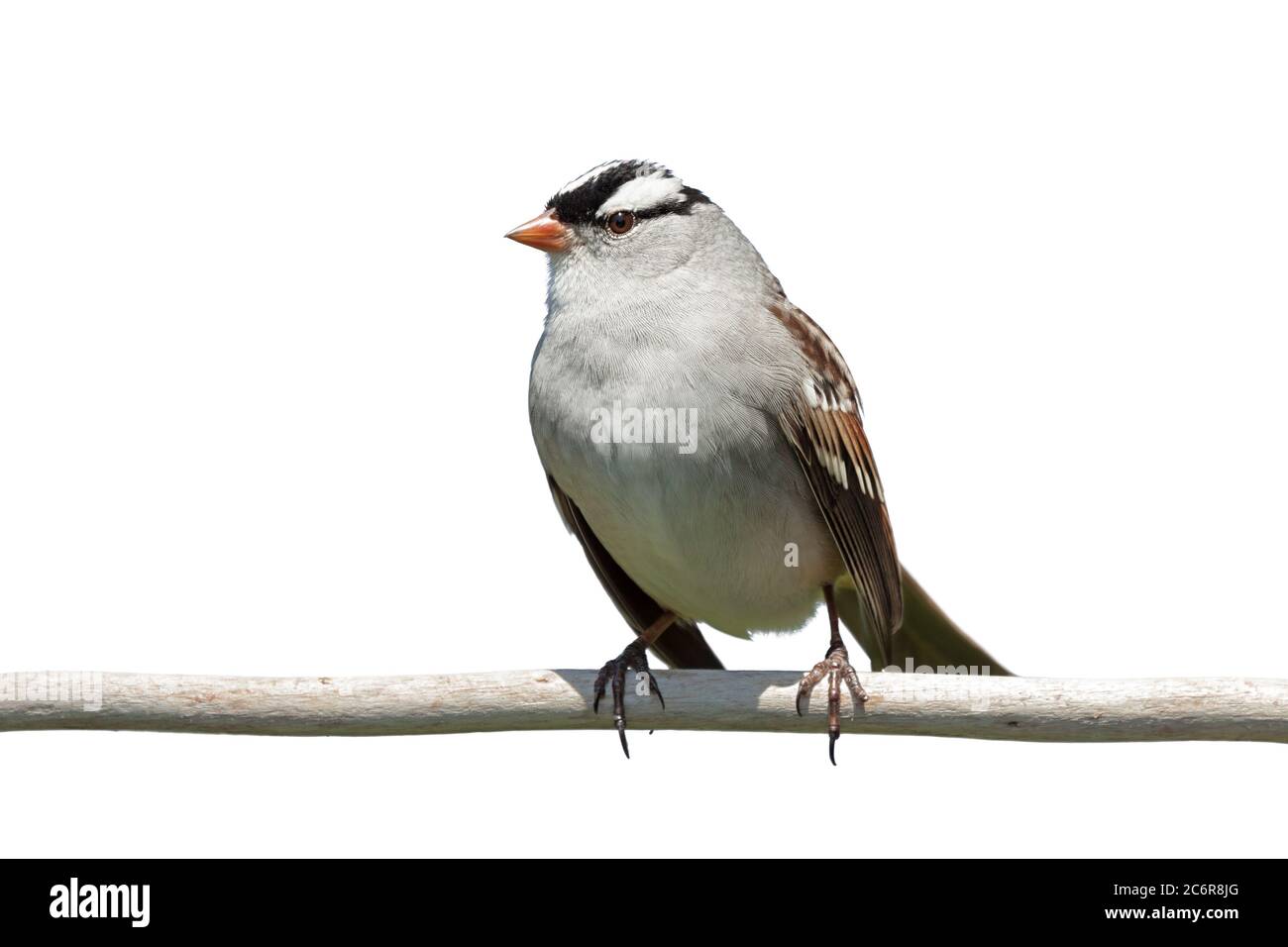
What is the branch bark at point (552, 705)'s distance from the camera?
5238 mm

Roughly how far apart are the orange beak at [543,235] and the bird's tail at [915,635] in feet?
6.42

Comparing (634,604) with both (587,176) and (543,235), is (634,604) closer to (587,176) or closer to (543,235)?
(543,235)

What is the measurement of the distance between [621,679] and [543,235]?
1.83m

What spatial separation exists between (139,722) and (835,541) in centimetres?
282

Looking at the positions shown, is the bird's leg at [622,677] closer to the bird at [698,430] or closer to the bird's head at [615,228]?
the bird at [698,430]

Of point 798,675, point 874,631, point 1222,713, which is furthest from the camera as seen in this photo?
point 874,631

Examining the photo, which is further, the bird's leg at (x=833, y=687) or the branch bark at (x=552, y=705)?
the bird's leg at (x=833, y=687)

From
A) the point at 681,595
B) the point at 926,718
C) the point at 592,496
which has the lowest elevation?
the point at 926,718

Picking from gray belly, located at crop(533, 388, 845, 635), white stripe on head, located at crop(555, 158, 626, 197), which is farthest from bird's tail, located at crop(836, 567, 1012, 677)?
white stripe on head, located at crop(555, 158, 626, 197)

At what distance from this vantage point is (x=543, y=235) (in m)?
5.81

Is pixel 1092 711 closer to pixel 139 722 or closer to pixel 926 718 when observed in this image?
pixel 926 718

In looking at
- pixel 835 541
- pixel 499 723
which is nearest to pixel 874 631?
pixel 835 541

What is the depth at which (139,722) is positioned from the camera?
546cm

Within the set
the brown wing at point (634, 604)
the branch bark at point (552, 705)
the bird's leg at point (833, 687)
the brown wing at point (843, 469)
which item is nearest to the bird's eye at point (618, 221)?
the brown wing at point (843, 469)
